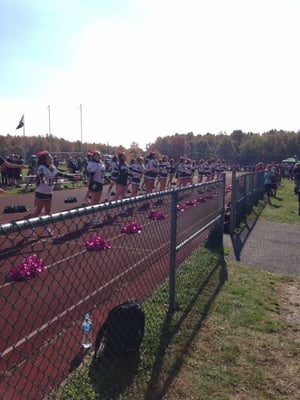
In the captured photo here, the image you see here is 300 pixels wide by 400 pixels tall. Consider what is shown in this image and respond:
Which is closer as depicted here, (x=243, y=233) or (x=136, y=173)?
(x=243, y=233)

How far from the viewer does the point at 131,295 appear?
498 cm

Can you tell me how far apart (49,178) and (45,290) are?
176 inches

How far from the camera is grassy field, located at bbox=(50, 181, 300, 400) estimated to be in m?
3.16

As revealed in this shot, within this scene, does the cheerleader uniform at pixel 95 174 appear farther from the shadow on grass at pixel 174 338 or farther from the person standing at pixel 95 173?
the shadow on grass at pixel 174 338

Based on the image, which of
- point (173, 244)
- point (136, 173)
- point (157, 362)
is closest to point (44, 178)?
point (173, 244)

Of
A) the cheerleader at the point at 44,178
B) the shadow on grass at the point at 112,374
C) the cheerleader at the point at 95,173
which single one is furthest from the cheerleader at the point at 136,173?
the shadow on grass at the point at 112,374

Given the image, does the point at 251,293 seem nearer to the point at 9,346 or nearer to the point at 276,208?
the point at 9,346

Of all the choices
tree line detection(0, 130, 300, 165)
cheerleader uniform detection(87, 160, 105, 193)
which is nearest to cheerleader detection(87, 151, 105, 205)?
cheerleader uniform detection(87, 160, 105, 193)

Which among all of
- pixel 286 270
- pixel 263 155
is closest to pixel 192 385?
pixel 286 270

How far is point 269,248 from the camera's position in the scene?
8.45 meters

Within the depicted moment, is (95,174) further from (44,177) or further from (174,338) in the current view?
(174,338)

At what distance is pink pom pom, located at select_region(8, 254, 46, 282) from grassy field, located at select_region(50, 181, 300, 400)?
1799 millimetres

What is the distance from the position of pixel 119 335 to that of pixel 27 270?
2300 millimetres

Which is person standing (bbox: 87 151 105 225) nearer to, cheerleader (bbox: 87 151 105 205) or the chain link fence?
cheerleader (bbox: 87 151 105 205)
